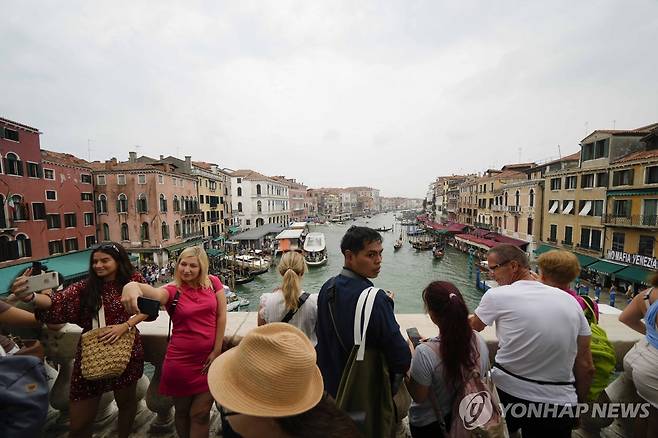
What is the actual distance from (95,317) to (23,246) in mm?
20904

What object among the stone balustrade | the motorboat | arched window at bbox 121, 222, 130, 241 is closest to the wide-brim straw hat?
the stone balustrade

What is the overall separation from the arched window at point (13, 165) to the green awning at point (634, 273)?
3108 centimetres

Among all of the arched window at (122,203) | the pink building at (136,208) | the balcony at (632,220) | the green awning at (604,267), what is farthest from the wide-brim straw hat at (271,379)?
the arched window at (122,203)

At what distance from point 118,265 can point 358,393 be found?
5.11ft

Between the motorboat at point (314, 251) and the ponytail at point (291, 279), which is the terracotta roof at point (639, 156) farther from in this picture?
the motorboat at point (314, 251)

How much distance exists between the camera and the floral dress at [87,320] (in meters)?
1.71

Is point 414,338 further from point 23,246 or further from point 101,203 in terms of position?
point 101,203

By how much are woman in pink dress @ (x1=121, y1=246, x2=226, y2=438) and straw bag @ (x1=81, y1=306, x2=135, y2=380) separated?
22cm

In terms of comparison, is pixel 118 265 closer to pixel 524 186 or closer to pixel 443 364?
pixel 443 364

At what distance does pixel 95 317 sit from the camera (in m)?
1.76

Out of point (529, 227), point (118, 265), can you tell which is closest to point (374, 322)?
point (118, 265)

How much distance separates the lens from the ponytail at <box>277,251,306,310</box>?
6.85 ft

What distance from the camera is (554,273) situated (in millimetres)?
1908

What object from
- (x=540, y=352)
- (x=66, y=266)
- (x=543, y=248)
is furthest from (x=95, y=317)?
(x=543, y=248)
